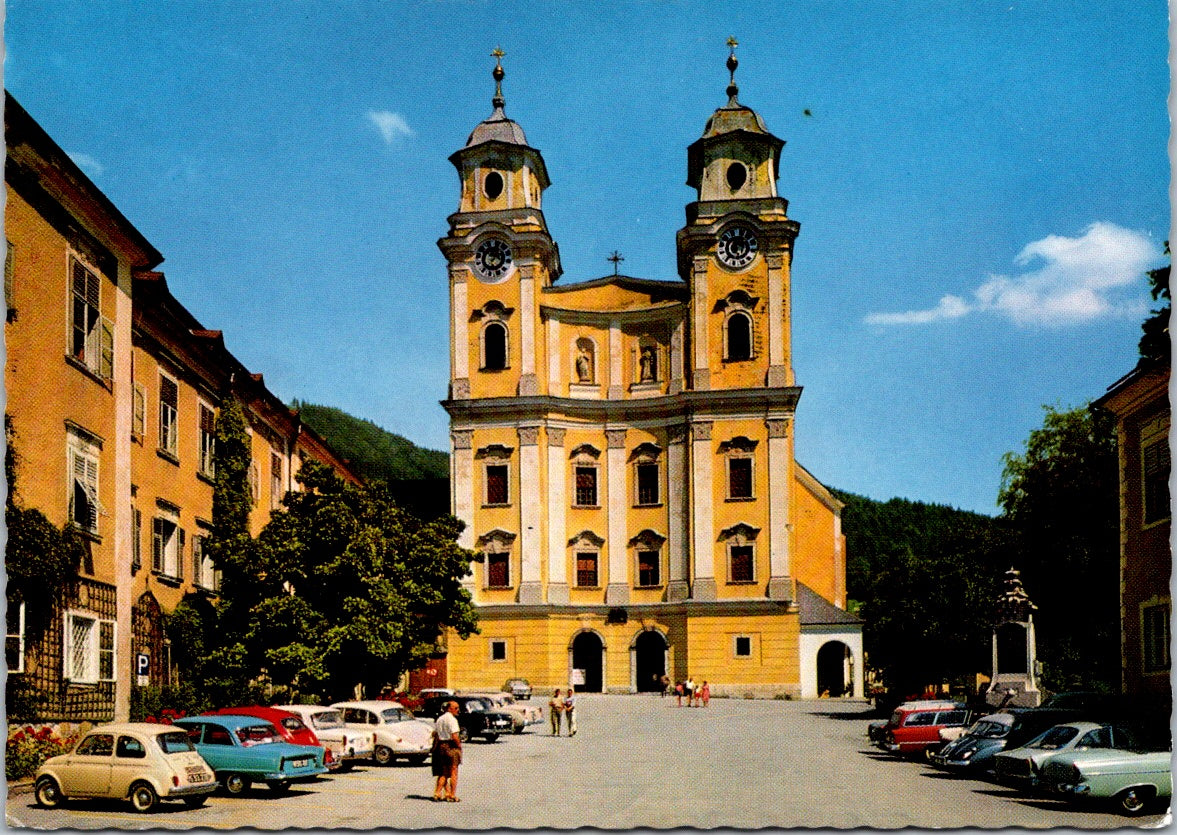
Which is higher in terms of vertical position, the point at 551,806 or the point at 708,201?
the point at 708,201

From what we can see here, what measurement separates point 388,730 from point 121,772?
30.7 feet

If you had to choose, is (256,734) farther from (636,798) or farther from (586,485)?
(586,485)

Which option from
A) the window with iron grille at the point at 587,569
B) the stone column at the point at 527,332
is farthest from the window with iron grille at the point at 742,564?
the stone column at the point at 527,332

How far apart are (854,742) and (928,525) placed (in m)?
44.1

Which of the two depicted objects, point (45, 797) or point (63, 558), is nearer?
point (45, 797)

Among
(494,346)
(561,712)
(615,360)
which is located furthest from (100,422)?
(615,360)

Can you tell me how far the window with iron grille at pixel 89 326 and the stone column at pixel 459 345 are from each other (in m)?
38.3

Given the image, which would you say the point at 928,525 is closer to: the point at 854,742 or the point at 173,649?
the point at 854,742

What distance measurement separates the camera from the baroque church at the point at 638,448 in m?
63.0

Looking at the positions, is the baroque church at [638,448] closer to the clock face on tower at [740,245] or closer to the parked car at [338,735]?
the clock face on tower at [740,245]

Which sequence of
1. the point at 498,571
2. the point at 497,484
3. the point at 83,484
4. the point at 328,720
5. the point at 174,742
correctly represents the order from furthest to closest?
the point at 497,484 < the point at 498,571 < the point at 328,720 < the point at 83,484 < the point at 174,742

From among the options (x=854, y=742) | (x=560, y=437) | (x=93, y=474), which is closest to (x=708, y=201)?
(x=560, y=437)

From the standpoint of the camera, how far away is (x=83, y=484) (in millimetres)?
25219

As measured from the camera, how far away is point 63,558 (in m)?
23.5
